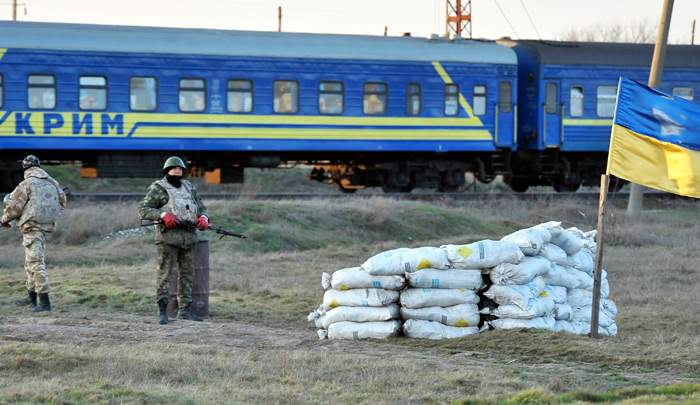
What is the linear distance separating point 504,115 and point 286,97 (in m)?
5.51

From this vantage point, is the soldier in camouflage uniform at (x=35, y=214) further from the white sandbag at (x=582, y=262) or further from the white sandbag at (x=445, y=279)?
the white sandbag at (x=582, y=262)

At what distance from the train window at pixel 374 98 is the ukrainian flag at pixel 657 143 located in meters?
14.1

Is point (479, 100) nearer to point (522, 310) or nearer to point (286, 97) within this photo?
point (286, 97)

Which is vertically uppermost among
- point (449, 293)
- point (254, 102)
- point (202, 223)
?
point (254, 102)

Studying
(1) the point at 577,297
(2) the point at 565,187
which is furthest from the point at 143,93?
(1) the point at 577,297

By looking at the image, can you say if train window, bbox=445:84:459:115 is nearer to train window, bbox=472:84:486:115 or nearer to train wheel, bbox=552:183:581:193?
train window, bbox=472:84:486:115

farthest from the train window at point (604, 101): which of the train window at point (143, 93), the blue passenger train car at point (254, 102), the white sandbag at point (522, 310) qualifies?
A: the white sandbag at point (522, 310)

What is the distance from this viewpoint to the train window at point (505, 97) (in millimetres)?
24562

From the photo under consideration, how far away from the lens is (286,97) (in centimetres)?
2284

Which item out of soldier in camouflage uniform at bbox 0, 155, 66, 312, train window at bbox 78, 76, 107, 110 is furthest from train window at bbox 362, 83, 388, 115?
soldier in camouflage uniform at bbox 0, 155, 66, 312

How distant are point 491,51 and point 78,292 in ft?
48.6

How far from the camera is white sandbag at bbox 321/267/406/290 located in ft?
31.4

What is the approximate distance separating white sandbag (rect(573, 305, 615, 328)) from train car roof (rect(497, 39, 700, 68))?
14.7m

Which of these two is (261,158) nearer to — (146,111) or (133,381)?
(146,111)
